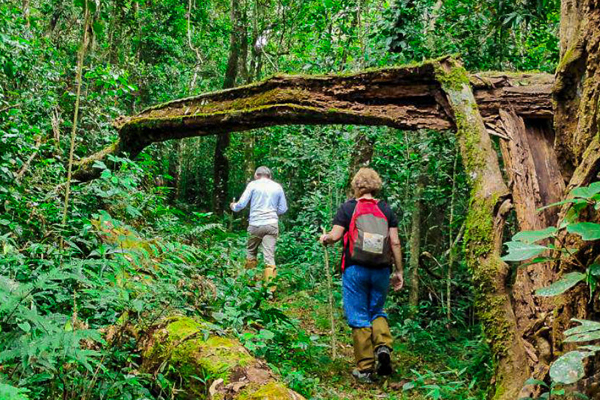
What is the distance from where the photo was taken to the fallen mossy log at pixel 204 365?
121 inches

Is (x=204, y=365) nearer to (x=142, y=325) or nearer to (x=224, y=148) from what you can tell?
(x=142, y=325)

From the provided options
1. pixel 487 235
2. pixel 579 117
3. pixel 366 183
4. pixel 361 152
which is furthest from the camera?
pixel 361 152

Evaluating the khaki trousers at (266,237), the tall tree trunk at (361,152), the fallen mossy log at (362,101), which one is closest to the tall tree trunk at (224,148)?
the khaki trousers at (266,237)

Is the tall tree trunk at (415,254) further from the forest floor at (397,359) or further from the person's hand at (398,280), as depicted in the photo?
the person's hand at (398,280)

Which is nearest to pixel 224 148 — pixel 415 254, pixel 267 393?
pixel 415 254

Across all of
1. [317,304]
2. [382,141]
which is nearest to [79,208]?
[317,304]

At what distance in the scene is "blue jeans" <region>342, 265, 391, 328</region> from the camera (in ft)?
17.3

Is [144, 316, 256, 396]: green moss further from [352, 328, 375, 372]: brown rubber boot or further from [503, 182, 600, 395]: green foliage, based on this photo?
[503, 182, 600, 395]: green foliage

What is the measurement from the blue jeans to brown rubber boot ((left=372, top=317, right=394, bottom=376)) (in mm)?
109

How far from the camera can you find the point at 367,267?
17.3 ft

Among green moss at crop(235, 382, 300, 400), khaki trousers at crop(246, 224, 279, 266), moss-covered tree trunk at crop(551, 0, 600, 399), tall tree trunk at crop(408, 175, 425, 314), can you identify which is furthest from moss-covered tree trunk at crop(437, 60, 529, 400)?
khaki trousers at crop(246, 224, 279, 266)

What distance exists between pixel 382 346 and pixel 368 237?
1.18m

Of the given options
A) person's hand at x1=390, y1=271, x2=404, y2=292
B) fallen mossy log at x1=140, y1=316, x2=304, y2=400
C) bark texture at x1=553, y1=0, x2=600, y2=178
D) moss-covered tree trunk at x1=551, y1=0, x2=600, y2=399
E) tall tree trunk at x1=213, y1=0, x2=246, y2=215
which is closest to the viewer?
moss-covered tree trunk at x1=551, y1=0, x2=600, y2=399

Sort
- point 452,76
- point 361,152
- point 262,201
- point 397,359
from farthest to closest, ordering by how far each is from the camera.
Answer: point 361,152, point 262,201, point 397,359, point 452,76
